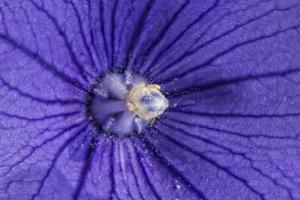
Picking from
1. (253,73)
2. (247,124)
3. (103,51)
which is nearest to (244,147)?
(247,124)

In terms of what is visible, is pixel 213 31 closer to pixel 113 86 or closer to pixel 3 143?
pixel 113 86

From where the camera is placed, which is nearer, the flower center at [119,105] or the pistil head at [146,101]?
the pistil head at [146,101]

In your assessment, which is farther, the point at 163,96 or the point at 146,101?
the point at 163,96

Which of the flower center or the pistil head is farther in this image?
the flower center
